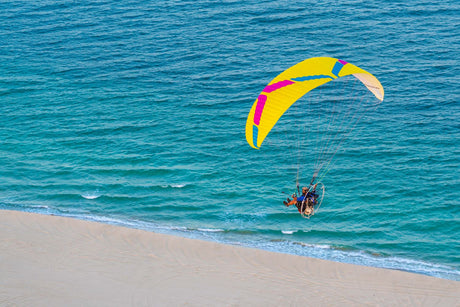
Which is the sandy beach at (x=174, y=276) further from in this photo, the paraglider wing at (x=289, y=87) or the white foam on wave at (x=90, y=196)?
the paraglider wing at (x=289, y=87)

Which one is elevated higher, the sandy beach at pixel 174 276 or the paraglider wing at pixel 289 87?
the paraglider wing at pixel 289 87

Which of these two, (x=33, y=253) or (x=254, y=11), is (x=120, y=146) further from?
(x=254, y=11)

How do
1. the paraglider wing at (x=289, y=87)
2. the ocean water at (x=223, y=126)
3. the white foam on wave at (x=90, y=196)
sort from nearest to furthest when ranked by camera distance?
the paraglider wing at (x=289, y=87), the ocean water at (x=223, y=126), the white foam on wave at (x=90, y=196)

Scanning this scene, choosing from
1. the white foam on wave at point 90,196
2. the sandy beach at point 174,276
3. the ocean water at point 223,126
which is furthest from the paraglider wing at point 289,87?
the white foam on wave at point 90,196

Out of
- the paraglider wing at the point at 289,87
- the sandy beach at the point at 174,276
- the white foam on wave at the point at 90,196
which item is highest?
the white foam on wave at the point at 90,196

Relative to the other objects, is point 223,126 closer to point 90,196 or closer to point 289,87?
point 90,196

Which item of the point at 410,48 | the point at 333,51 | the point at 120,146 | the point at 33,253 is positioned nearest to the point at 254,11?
the point at 333,51
